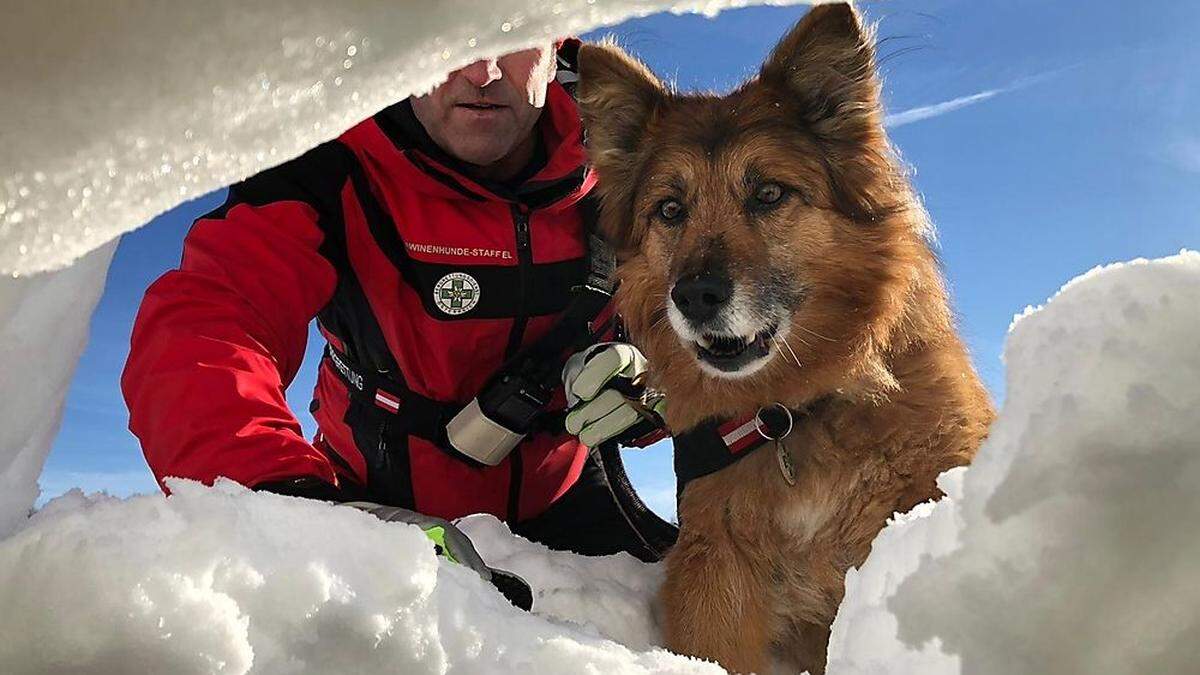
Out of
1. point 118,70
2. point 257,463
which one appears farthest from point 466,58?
point 257,463

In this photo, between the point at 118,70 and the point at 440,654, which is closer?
the point at 118,70

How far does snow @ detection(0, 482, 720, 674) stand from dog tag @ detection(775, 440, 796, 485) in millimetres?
1793

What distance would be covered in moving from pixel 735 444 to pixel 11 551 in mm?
2368

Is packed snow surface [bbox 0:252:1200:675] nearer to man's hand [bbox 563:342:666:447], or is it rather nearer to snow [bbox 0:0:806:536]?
snow [bbox 0:0:806:536]

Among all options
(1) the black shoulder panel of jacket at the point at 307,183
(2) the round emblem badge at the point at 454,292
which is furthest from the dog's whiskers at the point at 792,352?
(1) the black shoulder panel of jacket at the point at 307,183

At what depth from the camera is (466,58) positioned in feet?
2.20

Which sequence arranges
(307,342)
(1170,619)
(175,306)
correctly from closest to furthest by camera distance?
(1170,619) < (175,306) < (307,342)

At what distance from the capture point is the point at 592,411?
339 cm

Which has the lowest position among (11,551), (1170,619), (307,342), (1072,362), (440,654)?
(1170,619)

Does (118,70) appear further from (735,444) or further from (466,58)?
(735,444)

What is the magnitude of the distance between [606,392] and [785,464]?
0.88 metres

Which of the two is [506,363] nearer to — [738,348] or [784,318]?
[738,348]

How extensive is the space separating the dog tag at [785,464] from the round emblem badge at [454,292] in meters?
1.47

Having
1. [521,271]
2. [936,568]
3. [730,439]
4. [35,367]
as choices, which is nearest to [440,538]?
[35,367]
